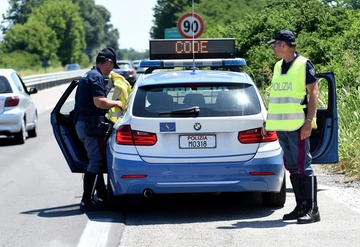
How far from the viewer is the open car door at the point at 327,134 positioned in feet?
30.8

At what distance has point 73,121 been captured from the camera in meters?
9.88

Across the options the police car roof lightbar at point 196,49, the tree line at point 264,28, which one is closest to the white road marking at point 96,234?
the police car roof lightbar at point 196,49

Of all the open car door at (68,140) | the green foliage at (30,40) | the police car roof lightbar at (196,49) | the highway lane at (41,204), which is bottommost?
the green foliage at (30,40)

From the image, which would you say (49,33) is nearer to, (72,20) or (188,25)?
(72,20)

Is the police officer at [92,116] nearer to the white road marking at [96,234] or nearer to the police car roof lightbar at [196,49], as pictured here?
the white road marking at [96,234]

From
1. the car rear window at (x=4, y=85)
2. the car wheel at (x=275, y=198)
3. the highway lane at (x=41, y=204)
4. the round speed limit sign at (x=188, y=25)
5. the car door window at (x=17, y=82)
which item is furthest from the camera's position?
the round speed limit sign at (x=188, y=25)

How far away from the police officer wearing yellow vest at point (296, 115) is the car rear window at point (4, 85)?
10258mm

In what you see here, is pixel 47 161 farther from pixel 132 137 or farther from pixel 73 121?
pixel 132 137

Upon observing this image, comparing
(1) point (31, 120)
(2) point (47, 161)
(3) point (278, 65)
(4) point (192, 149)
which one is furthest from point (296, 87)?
(1) point (31, 120)

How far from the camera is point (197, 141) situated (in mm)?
8664

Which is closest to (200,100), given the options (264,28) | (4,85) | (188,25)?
(4,85)

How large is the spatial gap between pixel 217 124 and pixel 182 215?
1.14 m

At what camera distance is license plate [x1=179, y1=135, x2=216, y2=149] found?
8.66 metres

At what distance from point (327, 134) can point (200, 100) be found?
162 cm
